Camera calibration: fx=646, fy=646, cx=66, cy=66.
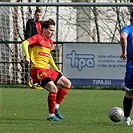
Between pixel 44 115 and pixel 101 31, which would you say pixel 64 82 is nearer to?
pixel 44 115

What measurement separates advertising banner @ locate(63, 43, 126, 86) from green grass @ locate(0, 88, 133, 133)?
166cm

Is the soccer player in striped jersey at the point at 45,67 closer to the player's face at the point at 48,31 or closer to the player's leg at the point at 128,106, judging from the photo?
the player's face at the point at 48,31

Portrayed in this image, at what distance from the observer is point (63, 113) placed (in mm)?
11297

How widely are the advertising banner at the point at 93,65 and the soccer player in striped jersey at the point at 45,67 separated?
24.1 feet

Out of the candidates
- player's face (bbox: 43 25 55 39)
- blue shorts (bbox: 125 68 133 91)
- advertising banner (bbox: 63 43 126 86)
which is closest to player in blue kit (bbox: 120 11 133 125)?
blue shorts (bbox: 125 68 133 91)

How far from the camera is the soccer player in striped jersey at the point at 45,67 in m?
10.2

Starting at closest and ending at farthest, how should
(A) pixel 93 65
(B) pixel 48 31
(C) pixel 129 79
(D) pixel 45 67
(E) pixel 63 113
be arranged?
(C) pixel 129 79 → (B) pixel 48 31 → (D) pixel 45 67 → (E) pixel 63 113 → (A) pixel 93 65

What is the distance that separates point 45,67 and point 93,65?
301 inches

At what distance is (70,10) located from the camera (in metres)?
20.4

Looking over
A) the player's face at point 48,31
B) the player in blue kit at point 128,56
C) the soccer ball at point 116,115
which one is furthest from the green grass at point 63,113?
the player's face at point 48,31

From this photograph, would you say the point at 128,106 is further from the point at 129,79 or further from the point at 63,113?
the point at 63,113

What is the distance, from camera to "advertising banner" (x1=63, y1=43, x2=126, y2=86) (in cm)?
1802

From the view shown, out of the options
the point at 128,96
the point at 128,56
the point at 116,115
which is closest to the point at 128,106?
the point at 128,96

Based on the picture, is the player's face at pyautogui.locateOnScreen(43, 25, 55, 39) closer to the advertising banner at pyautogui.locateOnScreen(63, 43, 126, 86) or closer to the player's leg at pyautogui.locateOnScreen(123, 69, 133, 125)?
the player's leg at pyautogui.locateOnScreen(123, 69, 133, 125)
